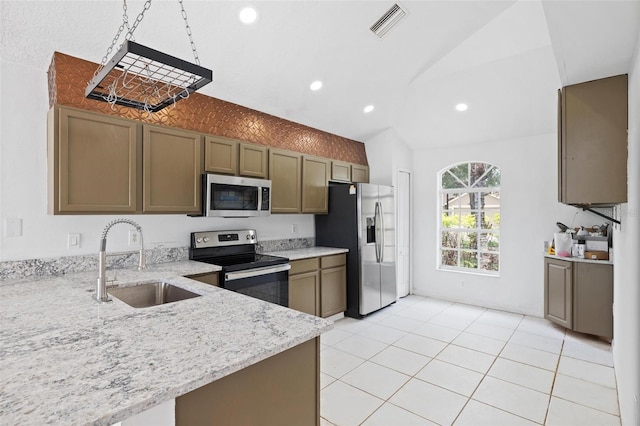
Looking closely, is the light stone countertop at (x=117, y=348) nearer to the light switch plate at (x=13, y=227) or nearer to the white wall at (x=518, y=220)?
the light switch plate at (x=13, y=227)

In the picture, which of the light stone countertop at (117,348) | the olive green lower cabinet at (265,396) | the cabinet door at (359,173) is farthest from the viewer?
the cabinet door at (359,173)

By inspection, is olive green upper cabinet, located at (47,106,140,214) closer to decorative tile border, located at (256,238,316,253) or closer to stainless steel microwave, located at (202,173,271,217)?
stainless steel microwave, located at (202,173,271,217)

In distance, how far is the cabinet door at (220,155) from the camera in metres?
3.14

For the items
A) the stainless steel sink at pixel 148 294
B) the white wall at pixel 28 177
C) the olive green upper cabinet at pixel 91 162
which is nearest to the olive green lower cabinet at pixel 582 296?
the stainless steel sink at pixel 148 294

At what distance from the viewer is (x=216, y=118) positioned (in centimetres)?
335

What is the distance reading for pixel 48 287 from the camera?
211cm

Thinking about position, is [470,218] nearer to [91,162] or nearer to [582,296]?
[582,296]

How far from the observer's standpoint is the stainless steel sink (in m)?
2.19

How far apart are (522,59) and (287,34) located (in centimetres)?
252

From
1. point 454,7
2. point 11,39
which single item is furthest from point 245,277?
point 454,7

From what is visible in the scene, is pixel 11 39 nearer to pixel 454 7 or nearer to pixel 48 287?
pixel 48 287

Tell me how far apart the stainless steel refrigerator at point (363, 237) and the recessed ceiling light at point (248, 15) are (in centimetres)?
220

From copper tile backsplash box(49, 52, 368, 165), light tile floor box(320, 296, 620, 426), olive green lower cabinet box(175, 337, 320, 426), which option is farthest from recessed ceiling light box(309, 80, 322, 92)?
olive green lower cabinet box(175, 337, 320, 426)

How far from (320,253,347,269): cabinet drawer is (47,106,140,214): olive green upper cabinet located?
215 centimetres
